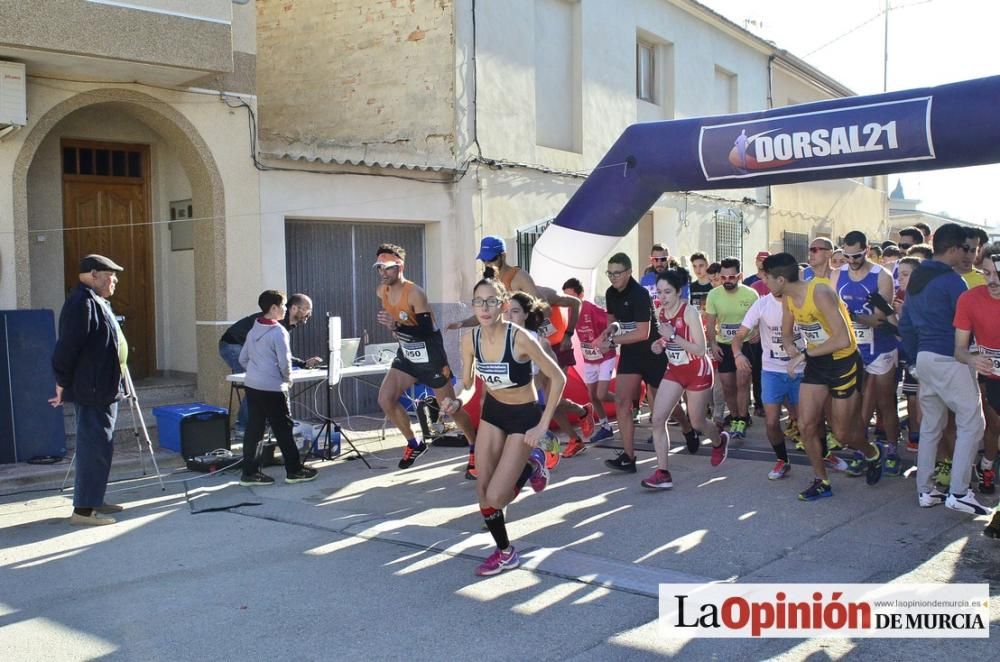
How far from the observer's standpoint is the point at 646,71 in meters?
18.5

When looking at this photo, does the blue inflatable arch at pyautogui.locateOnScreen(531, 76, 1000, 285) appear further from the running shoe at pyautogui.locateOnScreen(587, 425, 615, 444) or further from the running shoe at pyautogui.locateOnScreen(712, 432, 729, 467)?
the running shoe at pyautogui.locateOnScreen(712, 432, 729, 467)

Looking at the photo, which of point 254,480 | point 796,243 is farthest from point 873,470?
point 796,243

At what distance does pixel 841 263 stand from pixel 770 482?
10.4ft

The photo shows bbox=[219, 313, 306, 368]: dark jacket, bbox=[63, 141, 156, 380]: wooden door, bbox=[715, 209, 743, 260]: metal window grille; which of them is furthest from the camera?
bbox=[715, 209, 743, 260]: metal window grille

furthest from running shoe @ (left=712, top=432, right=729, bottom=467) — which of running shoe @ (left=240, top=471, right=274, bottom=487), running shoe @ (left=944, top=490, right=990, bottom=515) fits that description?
running shoe @ (left=240, top=471, right=274, bottom=487)

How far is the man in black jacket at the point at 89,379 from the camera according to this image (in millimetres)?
7043

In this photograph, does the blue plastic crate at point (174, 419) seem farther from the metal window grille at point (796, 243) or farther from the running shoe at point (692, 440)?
the metal window grille at point (796, 243)

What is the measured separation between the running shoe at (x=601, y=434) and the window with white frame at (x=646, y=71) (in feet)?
31.4

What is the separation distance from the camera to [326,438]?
9.58 m

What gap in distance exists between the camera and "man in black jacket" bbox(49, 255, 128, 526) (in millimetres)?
7043

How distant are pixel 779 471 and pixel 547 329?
8.57ft

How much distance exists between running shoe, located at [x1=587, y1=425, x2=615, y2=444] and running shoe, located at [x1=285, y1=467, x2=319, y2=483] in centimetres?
301

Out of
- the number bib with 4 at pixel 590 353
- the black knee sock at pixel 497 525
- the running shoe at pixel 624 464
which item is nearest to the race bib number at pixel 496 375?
the black knee sock at pixel 497 525

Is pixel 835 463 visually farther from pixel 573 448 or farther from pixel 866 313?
pixel 573 448
